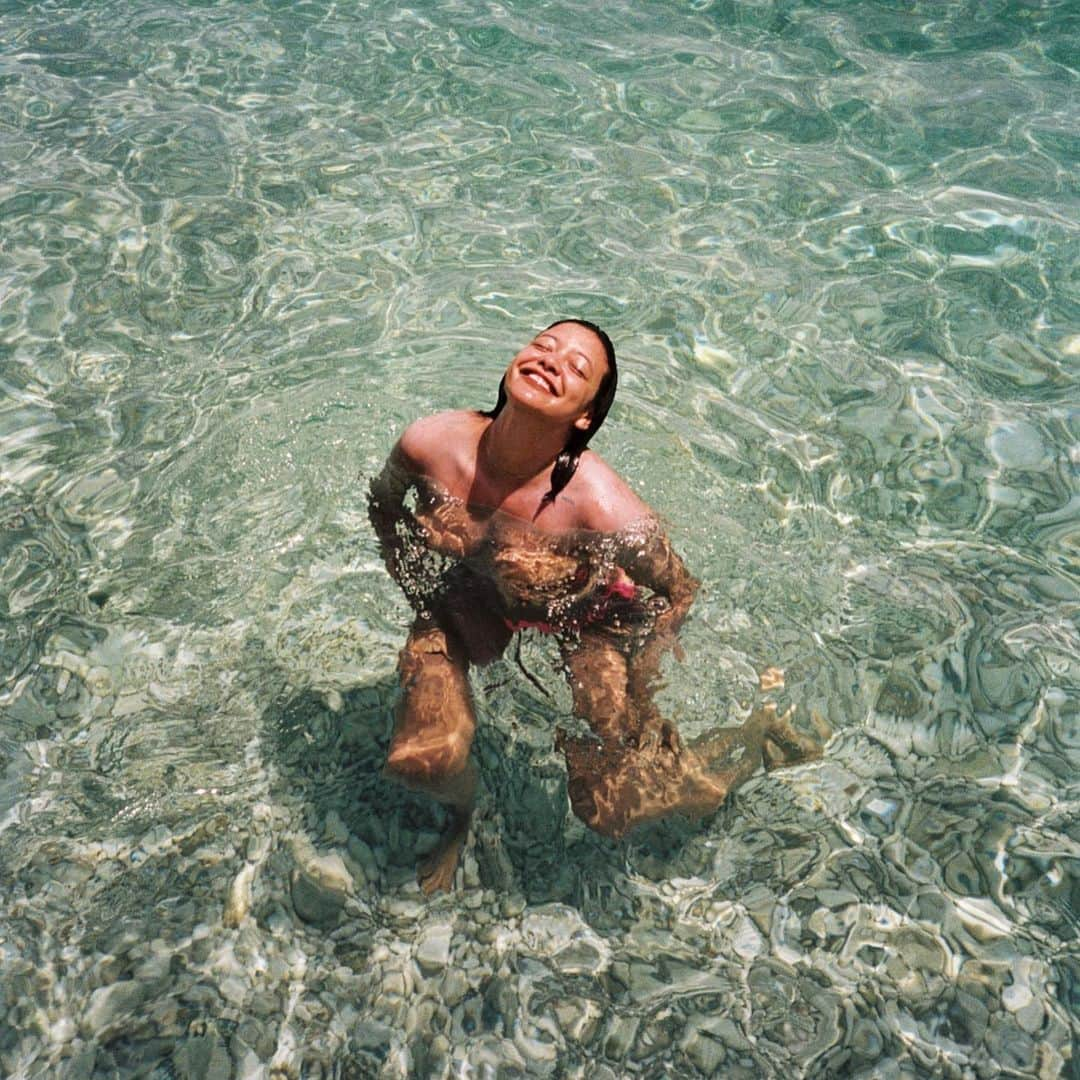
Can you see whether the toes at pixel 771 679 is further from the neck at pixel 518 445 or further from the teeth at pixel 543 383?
the teeth at pixel 543 383

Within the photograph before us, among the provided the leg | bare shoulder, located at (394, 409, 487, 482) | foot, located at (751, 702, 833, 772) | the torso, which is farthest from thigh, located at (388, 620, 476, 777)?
foot, located at (751, 702, 833, 772)

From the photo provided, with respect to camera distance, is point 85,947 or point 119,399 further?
point 119,399

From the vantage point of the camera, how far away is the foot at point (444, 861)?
10.8 feet

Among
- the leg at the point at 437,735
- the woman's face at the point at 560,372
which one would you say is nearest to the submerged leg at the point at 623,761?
the leg at the point at 437,735

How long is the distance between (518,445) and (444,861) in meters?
1.25

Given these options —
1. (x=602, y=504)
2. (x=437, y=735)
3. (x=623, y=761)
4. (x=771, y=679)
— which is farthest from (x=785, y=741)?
(x=437, y=735)

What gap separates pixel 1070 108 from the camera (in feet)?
22.7

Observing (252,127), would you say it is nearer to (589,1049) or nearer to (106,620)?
(106,620)

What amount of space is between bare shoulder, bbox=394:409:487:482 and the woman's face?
0.33 metres

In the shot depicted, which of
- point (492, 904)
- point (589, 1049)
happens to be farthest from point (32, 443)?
point (589, 1049)

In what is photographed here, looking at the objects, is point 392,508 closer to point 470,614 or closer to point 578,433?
point 470,614

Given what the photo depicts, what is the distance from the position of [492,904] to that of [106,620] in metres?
1.75

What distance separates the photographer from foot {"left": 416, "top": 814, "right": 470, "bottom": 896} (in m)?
3.29

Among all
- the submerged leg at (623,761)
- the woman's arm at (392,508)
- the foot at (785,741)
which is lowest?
the foot at (785,741)
